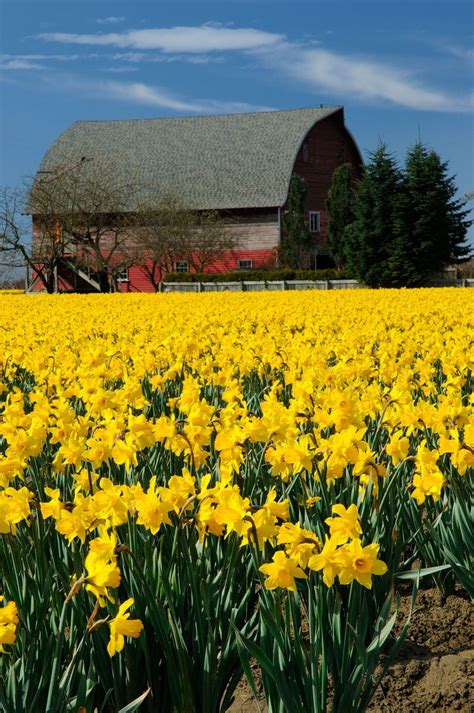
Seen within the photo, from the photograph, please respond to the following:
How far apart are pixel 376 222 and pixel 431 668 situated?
32078 millimetres

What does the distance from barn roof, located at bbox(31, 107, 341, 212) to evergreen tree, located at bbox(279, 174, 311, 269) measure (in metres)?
0.86

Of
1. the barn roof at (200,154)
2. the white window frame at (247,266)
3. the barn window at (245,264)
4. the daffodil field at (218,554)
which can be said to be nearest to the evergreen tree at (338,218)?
the barn roof at (200,154)

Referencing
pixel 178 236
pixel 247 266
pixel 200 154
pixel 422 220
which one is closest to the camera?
pixel 422 220

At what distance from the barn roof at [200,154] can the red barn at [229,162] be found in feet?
0.19

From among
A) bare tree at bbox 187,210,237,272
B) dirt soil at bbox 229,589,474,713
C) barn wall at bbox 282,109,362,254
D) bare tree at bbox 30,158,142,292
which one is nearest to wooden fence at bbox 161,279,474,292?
bare tree at bbox 30,158,142,292

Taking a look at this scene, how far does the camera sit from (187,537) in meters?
2.91

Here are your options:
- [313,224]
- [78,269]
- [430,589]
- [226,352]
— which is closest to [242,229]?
[313,224]

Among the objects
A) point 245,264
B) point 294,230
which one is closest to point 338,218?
point 294,230

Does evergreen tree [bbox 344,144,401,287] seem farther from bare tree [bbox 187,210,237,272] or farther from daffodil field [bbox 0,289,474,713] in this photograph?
daffodil field [bbox 0,289,474,713]

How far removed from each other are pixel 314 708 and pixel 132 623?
53 cm

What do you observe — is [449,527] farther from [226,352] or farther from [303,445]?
[226,352]

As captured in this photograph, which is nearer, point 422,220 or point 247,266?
point 422,220

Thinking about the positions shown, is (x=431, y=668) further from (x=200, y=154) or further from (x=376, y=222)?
(x=200, y=154)

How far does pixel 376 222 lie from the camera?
3425 centimetres
